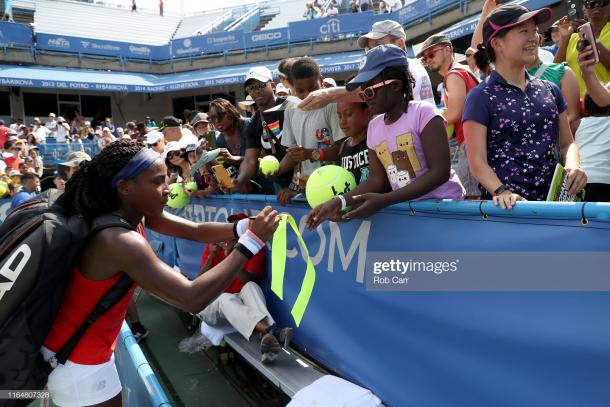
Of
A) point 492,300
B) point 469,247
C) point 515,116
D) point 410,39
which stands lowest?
point 492,300

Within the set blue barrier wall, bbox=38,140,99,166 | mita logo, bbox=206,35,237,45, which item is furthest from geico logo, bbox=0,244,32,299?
mita logo, bbox=206,35,237,45

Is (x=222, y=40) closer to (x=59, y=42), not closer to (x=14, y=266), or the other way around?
(x=59, y=42)

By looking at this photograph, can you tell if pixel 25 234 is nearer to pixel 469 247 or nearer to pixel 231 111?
pixel 469 247

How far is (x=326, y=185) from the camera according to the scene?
8.79 feet

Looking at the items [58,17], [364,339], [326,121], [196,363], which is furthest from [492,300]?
[58,17]

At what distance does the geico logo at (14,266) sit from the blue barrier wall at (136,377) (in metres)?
0.85

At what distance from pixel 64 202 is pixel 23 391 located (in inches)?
32.6

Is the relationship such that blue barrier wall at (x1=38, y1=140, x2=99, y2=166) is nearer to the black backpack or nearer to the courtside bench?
the courtside bench

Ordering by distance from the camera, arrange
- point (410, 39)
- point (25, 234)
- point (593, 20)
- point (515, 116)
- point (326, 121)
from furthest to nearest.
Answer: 1. point (410, 39)
2. point (326, 121)
3. point (593, 20)
4. point (515, 116)
5. point (25, 234)

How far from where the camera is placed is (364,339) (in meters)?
2.64

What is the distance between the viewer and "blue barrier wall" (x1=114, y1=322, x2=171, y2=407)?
88.0 inches

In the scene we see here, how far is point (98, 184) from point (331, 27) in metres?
21.7

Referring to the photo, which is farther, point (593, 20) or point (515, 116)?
point (593, 20)

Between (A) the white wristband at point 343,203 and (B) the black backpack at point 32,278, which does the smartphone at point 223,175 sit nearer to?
(A) the white wristband at point 343,203
